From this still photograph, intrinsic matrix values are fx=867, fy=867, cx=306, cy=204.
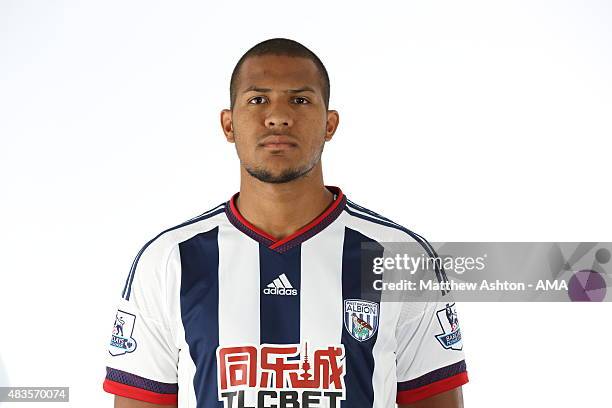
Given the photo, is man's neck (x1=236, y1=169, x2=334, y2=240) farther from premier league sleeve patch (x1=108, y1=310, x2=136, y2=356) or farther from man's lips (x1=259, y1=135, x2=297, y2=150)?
premier league sleeve patch (x1=108, y1=310, x2=136, y2=356)

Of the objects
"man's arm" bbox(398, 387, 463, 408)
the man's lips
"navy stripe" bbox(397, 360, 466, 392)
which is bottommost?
"man's arm" bbox(398, 387, 463, 408)

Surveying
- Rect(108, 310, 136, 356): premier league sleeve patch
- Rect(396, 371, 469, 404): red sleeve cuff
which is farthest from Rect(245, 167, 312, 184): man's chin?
Rect(396, 371, 469, 404): red sleeve cuff

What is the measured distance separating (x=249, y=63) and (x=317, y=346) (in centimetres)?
58

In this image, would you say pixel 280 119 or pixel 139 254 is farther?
pixel 139 254

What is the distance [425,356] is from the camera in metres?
1.76

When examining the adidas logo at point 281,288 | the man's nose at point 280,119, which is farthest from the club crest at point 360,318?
the man's nose at point 280,119

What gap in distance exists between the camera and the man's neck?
174 centimetres

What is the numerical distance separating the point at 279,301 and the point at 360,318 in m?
0.16

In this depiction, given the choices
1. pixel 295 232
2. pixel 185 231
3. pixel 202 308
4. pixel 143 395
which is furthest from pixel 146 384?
pixel 295 232

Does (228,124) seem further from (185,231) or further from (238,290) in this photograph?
(238,290)

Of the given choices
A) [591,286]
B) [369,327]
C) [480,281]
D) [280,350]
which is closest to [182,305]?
[280,350]

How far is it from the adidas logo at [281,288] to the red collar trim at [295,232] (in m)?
0.06

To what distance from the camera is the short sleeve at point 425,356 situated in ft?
5.73

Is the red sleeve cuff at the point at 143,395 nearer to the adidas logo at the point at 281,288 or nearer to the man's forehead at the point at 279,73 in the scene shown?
the adidas logo at the point at 281,288
